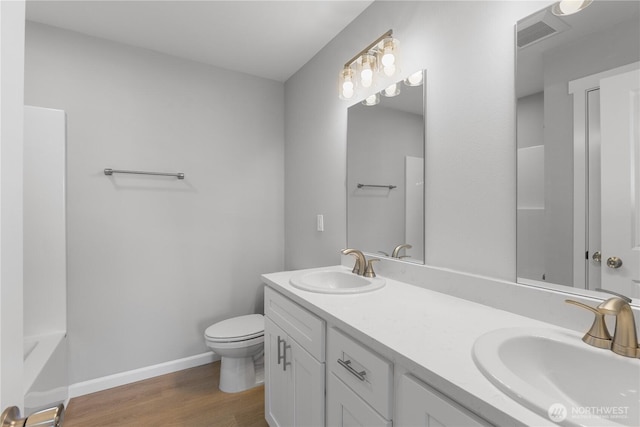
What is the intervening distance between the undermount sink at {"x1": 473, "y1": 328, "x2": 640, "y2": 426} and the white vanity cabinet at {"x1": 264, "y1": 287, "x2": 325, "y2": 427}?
0.59 meters

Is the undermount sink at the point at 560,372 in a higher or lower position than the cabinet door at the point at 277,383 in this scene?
higher

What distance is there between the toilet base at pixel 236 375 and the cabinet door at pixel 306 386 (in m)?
0.86

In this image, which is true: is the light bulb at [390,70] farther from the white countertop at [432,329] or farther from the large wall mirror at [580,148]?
the white countertop at [432,329]

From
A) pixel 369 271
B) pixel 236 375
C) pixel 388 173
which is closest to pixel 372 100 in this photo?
pixel 388 173

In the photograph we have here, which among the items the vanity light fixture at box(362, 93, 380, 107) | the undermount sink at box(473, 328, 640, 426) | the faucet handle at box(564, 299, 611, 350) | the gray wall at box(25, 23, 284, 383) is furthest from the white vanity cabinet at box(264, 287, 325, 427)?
the vanity light fixture at box(362, 93, 380, 107)

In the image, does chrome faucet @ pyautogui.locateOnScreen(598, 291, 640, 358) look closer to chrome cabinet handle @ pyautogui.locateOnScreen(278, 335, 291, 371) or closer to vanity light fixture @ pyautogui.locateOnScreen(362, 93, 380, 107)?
chrome cabinet handle @ pyautogui.locateOnScreen(278, 335, 291, 371)

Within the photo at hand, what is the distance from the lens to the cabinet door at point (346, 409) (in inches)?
34.1

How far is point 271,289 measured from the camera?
1.57 metres

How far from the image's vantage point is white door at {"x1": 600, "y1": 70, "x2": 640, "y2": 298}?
0.82 meters

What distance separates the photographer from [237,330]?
6.78 ft

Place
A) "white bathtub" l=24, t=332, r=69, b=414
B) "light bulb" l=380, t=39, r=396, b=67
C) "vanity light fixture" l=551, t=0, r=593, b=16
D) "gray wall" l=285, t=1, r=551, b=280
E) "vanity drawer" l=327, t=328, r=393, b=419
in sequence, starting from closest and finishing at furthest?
1. "vanity drawer" l=327, t=328, r=393, b=419
2. "vanity light fixture" l=551, t=0, r=593, b=16
3. "gray wall" l=285, t=1, r=551, b=280
4. "white bathtub" l=24, t=332, r=69, b=414
5. "light bulb" l=380, t=39, r=396, b=67

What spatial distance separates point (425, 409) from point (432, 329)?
0.81ft

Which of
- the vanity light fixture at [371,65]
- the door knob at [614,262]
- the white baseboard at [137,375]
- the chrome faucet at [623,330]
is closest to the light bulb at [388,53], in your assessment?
the vanity light fixture at [371,65]

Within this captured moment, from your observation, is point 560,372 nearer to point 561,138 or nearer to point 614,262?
point 614,262
